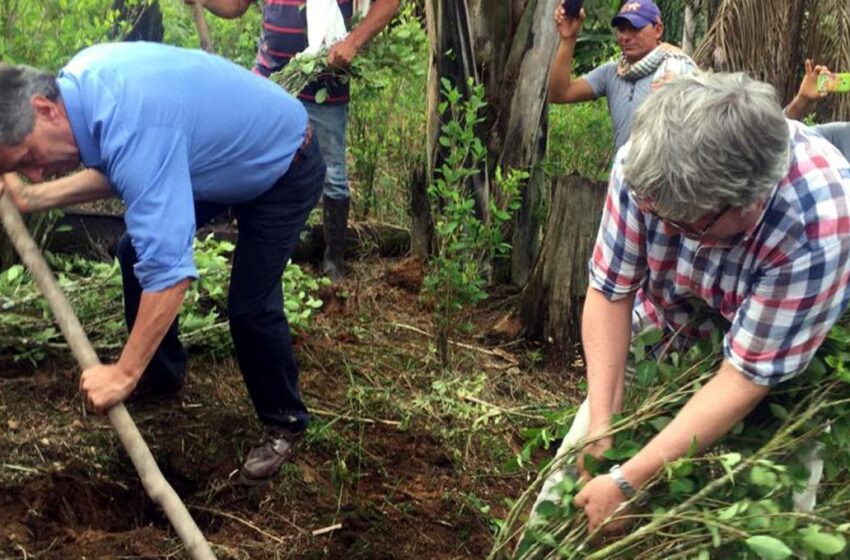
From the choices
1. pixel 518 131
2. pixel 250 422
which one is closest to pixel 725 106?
pixel 250 422

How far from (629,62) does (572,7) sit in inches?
16.2

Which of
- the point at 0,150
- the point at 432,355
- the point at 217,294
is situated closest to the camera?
the point at 0,150

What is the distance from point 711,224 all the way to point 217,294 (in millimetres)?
2741

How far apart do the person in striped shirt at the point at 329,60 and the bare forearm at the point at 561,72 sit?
957mm

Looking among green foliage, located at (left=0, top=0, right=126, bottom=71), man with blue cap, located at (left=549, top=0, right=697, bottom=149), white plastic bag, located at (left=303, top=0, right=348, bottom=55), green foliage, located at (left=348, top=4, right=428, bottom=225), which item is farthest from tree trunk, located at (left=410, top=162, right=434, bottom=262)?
green foliage, located at (left=0, top=0, right=126, bottom=71)

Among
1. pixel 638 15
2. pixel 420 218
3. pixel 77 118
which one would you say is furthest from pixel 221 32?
pixel 77 118

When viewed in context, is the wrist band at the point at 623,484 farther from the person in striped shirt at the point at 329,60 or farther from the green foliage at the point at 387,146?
the green foliage at the point at 387,146

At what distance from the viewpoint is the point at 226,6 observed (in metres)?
5.27

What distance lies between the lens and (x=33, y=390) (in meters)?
4.06

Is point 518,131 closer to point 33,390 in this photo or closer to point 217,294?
point 217,294

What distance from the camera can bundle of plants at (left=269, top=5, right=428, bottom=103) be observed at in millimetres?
4945

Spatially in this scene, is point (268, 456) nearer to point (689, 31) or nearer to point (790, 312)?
point (790, 312)

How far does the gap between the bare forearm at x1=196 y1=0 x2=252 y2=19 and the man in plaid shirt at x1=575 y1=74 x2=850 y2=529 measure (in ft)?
10.9

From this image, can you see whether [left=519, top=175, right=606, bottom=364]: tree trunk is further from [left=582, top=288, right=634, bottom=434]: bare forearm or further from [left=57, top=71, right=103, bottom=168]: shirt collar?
[left=57, top=71, right=103, bottom=168]: shirt collar
